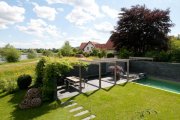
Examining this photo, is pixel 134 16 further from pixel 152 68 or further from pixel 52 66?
pixel 52 66

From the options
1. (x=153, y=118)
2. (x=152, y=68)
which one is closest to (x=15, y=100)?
(x=153, y=118)

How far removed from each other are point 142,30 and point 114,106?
51.7 ft

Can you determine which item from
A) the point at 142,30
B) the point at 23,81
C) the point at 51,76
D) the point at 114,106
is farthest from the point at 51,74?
the point at 142,30

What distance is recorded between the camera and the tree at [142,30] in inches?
894

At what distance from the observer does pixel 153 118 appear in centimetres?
834

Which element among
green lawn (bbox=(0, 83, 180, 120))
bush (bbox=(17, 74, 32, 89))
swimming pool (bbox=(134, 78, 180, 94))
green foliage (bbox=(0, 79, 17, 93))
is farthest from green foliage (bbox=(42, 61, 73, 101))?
swimming pool (bbox=(134, 78, 180, 94))

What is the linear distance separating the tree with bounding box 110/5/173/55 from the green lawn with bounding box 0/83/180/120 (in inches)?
460

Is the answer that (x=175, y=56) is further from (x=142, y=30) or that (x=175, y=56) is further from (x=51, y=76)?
(x=51, y=76)

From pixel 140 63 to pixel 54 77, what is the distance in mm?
11571

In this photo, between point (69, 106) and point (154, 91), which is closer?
point (69, 106)

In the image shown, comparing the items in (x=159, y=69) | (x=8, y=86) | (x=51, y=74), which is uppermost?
(x=51, y=74)

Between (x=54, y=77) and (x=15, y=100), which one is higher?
(x=54, y=77)

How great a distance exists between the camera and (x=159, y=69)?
59.3 ft

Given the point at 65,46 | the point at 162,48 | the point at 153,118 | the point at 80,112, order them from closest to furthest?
the point at 153,118 < the point at 80,112 < the point at 162,48 < the point at 65,46
